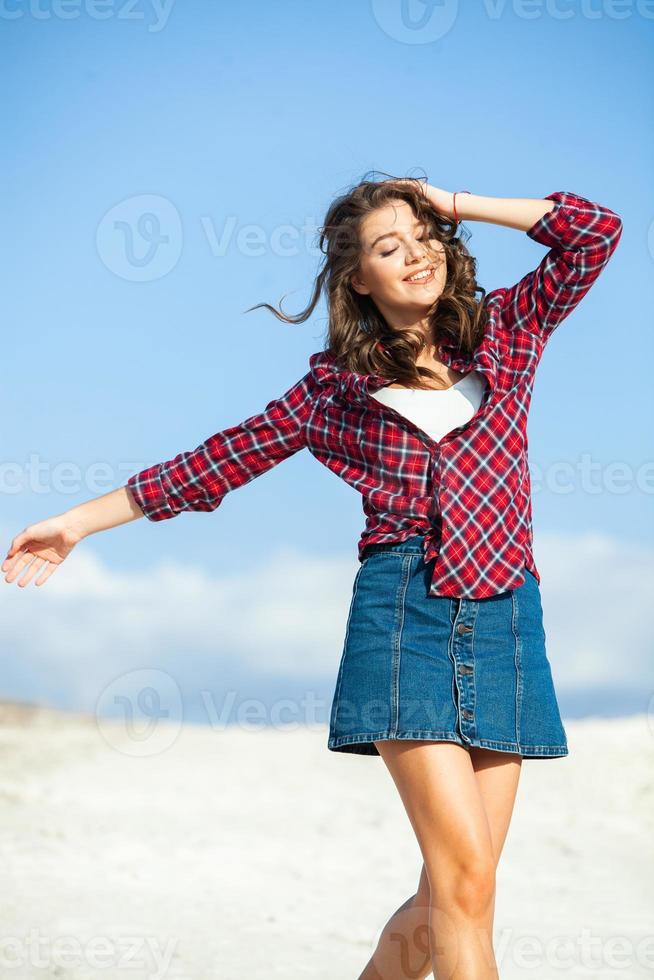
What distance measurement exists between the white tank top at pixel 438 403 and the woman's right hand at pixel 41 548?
815 mm

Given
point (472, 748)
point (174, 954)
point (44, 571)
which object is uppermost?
point (44, 571)

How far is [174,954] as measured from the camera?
4.33 metres

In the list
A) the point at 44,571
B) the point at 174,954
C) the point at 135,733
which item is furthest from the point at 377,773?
the point at 44,571

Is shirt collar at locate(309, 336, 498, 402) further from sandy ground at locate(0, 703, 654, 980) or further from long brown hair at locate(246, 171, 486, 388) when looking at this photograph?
sandy ground at locate(0, 703, 654, 980)

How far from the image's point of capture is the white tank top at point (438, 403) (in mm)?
2406

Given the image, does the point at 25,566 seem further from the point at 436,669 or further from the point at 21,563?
the point at 436,669

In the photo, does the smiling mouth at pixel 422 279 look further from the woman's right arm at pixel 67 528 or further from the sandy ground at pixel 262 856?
the sandy ground at pixel 262 856

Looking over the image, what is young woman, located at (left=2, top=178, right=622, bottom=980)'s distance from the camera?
2.23m

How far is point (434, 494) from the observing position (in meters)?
2.33

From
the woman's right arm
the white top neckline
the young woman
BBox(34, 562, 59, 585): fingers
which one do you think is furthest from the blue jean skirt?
BBox(34, 562, 59, 585): fingers

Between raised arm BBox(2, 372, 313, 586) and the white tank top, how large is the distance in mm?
230

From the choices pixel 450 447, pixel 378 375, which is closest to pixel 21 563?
pixel 378 375

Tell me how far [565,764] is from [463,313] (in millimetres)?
5605

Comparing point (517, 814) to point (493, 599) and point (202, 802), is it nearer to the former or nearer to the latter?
point (202, 802)
